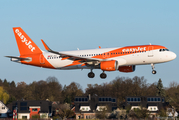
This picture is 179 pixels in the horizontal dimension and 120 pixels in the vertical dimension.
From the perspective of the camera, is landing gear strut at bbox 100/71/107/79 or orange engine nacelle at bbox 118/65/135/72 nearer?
landing gear strut at bbox 100/71/107/79

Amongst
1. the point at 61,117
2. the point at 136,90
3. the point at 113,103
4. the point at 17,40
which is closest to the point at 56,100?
the point at 136,90

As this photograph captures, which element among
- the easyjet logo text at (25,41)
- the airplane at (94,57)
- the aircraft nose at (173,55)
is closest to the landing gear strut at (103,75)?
the airplane at (94,57)

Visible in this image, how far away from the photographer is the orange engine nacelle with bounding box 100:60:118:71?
174 feet

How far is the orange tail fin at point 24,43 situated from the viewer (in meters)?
60.9

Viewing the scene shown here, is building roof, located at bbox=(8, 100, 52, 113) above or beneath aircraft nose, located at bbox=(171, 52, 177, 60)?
beneath

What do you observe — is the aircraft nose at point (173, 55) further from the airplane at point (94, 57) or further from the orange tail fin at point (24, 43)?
the orange tail fin at point (24, 43)

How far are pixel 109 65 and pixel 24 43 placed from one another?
18.4 metres

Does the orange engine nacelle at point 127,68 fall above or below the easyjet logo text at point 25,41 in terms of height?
below

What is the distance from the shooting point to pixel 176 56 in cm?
5269

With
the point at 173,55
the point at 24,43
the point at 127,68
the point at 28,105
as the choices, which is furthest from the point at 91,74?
the point at 28,105

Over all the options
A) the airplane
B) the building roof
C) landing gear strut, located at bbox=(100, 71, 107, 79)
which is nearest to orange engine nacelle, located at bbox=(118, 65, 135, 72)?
the airplane

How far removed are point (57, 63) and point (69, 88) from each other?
104057 mm

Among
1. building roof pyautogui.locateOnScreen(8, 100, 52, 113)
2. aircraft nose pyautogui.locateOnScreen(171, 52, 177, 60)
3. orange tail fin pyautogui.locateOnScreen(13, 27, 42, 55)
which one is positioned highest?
orange tail fin pyautogui.locateOnScreen(13, 27, 42, 55)

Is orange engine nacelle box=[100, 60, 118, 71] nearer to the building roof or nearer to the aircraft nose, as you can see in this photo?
the aircraft nose
